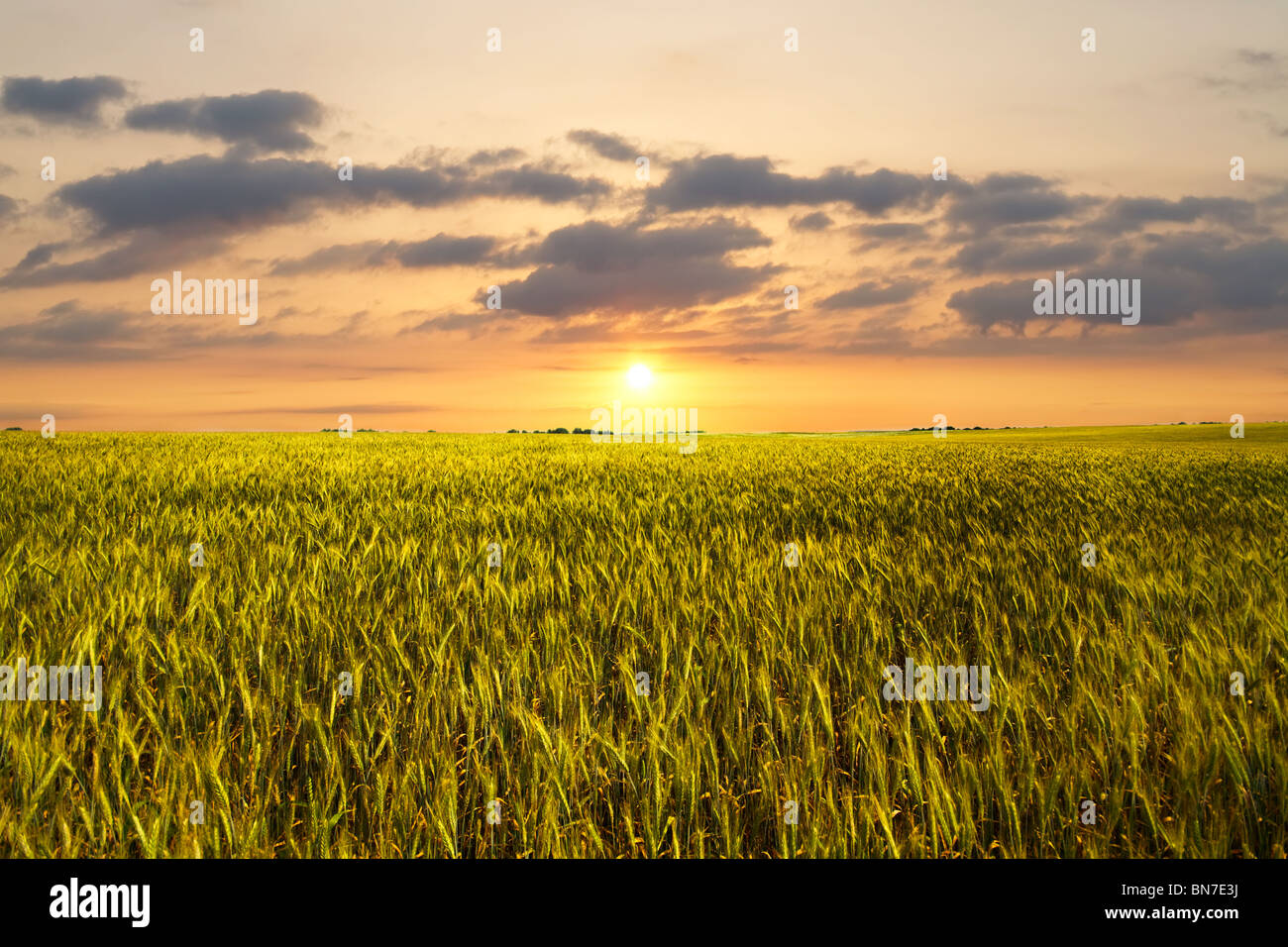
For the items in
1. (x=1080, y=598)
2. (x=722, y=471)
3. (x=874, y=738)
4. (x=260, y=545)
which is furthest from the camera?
(x=722, y=471)

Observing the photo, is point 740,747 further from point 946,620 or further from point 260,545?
point 260,545

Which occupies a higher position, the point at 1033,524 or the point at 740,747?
the point at 1033,524

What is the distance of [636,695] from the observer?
2.69m

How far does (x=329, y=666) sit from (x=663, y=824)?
1673 mm

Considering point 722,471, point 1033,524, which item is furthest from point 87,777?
point 722,471

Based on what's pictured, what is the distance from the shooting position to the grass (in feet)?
6.61

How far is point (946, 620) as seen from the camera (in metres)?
3.72

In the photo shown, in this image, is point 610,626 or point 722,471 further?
point 722,471

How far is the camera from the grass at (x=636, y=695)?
201 centimetres

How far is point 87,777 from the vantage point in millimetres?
2275

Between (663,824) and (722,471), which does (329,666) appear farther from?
(722,471)
